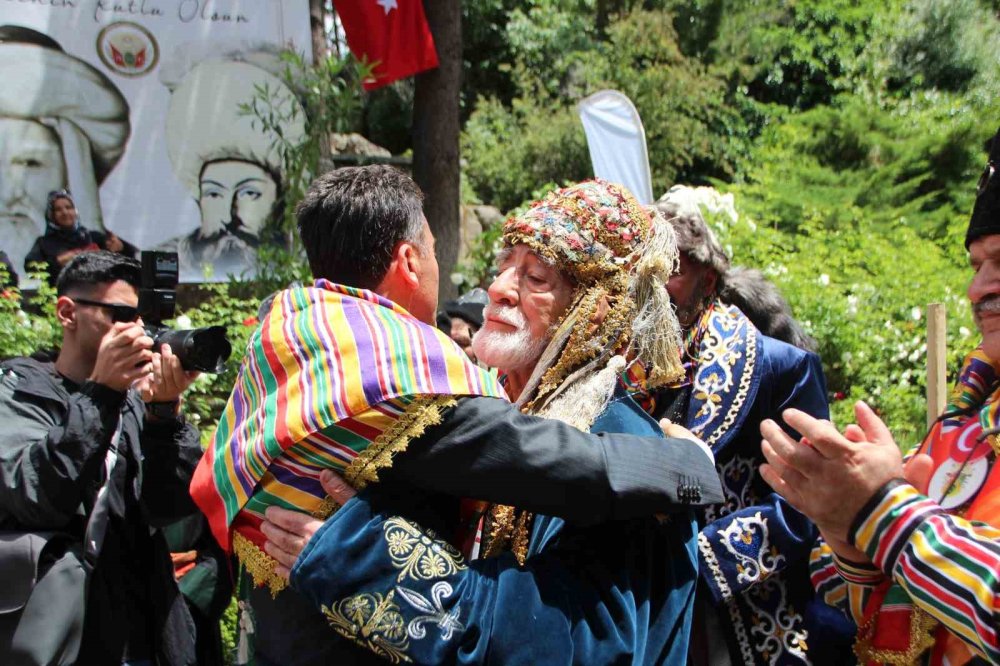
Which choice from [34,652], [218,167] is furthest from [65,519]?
[218,167]

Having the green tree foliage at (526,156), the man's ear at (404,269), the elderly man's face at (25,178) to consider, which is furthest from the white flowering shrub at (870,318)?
the green tree foliage at (526,156)

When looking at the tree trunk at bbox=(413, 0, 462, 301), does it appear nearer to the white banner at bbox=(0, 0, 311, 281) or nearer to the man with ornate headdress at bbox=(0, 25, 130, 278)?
the white banner at bbox=(0, 0, 311, 281)

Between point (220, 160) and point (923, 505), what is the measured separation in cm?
652

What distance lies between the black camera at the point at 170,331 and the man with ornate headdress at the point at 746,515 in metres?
1.31

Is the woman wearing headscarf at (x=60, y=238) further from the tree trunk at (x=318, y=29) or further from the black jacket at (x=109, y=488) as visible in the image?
the black jacket at (x=109, y=488)

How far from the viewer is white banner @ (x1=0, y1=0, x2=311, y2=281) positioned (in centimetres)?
661

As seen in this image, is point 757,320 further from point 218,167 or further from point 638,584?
point 218,167

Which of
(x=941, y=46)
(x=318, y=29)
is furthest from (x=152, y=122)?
(x=941, y=46)

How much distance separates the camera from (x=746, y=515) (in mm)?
2244

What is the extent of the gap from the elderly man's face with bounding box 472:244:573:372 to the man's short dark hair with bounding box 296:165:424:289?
345 mm

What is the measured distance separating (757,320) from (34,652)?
283 centimetres

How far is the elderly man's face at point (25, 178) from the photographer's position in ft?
21.3

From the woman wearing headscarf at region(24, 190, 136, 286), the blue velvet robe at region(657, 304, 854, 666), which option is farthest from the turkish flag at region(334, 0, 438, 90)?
the blue velvet robe at region(657, 304, 854, 666)

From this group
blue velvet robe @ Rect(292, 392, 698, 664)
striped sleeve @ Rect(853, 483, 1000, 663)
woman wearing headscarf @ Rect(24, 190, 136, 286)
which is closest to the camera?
striped sleeve @ Rect(853, 483, 1000, 663)
